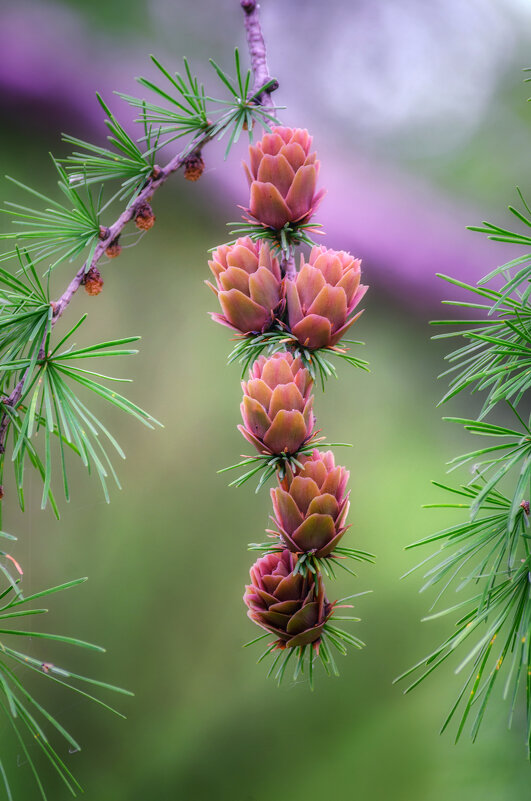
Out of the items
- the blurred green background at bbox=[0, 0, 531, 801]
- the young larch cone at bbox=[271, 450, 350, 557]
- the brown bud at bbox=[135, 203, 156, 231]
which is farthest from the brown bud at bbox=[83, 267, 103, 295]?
the blurred green background at bbox=[0, 0, 531, 801]

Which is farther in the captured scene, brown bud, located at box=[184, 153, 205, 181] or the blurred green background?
the blurred green background

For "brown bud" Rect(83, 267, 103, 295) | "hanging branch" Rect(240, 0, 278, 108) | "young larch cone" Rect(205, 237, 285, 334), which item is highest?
"hanging branch" Rect(240, 0, 278, 108)

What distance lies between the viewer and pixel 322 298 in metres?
0.30

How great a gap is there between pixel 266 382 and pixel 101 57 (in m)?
0.46

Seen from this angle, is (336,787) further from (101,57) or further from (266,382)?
(101,57)

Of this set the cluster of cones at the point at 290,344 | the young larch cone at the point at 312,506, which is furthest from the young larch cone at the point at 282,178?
the young larch cone at the point at 312,506

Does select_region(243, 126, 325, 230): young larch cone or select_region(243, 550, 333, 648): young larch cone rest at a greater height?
select_region(243, 126, 325, 230): young larch cone

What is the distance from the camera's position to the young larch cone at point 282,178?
309 millimetres

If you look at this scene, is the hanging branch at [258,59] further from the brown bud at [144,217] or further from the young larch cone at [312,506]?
the young larch cone at [312,506]

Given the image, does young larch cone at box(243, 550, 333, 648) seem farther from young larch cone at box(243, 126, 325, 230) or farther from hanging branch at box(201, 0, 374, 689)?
young larch cone at box(243, 126, 325, 230)

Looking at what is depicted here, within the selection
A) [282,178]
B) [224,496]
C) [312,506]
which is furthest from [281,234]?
[224,496]

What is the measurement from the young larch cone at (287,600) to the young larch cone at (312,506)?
1cm

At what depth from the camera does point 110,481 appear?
64 cm

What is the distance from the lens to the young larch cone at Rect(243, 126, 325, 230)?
309 mm
